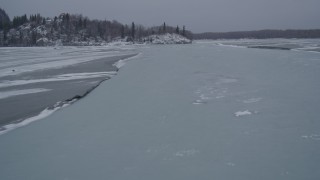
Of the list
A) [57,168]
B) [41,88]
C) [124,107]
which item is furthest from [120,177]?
[41,88]

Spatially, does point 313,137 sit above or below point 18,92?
below

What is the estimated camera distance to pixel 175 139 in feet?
22.1

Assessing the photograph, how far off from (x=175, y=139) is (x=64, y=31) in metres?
126

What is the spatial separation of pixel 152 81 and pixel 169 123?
7.63 meters

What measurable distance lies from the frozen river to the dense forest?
10312 cm

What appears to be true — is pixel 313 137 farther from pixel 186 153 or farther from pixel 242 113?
pixel 186 153

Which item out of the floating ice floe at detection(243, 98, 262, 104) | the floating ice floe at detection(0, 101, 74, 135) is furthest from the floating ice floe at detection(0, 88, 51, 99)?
the floating ice floe at detection(243, 98, 262, 104)

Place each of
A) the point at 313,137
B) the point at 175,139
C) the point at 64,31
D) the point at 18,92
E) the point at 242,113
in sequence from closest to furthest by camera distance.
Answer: the point at 313,137, the point at 175,139, the point at 242,113, the point at 18,92, the point at 64,31

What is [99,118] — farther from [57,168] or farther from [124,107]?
[57,168]

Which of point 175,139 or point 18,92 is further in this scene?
point 18,92

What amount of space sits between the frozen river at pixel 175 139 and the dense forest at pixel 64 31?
103 metres

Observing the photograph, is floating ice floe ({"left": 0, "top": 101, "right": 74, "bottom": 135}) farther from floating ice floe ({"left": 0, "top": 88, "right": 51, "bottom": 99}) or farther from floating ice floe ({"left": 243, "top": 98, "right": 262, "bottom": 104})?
floating ice floe ({"left": 243, "top": 98, "right": 262, "bottom": 104})

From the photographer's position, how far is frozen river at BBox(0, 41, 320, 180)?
5.18 metres

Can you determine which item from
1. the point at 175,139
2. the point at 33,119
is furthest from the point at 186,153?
the point at 33,119
